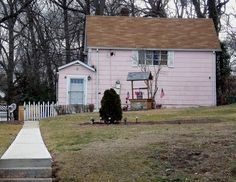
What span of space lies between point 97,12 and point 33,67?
7.10 metres

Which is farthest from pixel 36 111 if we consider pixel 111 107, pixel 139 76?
pixel 111 107

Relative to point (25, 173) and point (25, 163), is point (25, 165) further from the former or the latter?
point (25, 173)

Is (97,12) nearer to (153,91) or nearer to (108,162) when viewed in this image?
(153,91)

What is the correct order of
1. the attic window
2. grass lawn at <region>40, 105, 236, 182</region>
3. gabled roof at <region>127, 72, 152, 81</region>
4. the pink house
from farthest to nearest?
the attic window < the pink house < gabled roof at <region>127, 72, 152, 81</region> < grass lawn at <region>40, 105, 236, 182</region>

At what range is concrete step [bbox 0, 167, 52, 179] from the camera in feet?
32.4

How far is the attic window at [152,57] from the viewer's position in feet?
113

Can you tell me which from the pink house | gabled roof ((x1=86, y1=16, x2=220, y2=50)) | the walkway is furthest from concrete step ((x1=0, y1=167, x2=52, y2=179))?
gabled roof ((x1=86, y1=16, x2=220, y2=50))

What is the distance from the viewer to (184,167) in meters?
9.70

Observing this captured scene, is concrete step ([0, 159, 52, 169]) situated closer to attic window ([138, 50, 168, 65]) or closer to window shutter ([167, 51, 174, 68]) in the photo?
attic window ([138, 50, 168, 65])

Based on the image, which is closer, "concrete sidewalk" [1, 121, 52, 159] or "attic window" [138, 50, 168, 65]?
"concrete sidewalk" [1, 121, 52, 159]

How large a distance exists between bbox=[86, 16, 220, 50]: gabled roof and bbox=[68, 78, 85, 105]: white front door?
7.90ft

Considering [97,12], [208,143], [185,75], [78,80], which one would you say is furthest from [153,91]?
[208,143]

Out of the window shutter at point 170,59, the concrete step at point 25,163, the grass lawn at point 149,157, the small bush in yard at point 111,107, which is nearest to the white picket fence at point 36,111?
the window shutter at point 170,59

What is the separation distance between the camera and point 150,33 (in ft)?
118
